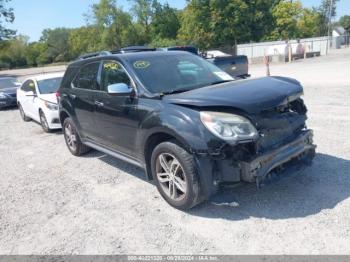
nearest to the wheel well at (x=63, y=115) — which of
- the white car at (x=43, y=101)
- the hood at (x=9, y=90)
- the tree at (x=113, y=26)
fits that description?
the white car at (x=43, y=101)

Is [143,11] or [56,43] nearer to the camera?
[143,11]

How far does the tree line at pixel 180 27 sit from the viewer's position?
5091cm

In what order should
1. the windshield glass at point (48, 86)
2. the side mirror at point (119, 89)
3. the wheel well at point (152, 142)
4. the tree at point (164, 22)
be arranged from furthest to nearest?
the tree at point (164, 22) → the windshield glass at point (48, 86) → the side mirror at point (119, 89) → the wheel well at point (152, 142)

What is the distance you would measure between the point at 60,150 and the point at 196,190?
4726 mm

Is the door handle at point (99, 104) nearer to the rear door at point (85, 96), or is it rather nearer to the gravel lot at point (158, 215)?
the rear door at point (85, 96)

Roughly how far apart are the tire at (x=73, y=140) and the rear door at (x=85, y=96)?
402mm

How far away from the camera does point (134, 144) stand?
15.9 ft

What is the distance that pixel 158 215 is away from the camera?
14.3 feet

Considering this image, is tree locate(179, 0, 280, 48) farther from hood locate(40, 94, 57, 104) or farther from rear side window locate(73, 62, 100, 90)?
rear side window locate(73, 62, 100, 90)

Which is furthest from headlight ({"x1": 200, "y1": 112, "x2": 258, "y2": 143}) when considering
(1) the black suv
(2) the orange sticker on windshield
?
(2) the orange sticker on windshield

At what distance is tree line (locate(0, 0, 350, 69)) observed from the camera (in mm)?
50906

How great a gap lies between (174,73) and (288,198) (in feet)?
7.45

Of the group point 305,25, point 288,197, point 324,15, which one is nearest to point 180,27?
point 305,25

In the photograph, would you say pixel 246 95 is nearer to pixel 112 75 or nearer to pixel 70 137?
pixel 112 75
